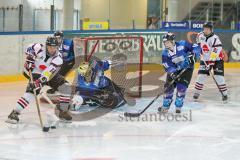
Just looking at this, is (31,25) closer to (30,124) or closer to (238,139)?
(30,124)

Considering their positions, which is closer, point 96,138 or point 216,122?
point 96,138

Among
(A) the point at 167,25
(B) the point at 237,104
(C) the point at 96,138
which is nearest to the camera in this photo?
(C) the point at 96,138

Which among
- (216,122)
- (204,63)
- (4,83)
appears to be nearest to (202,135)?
(216,122)

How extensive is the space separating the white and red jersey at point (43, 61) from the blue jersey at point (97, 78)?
0.93 metres

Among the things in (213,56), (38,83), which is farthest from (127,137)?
(213,56)

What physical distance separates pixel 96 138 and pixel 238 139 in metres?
1.39

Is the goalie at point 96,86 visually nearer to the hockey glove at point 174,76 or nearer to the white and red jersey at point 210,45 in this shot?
the hockey glove at point 174,76

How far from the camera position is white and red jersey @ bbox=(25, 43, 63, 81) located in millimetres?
5754

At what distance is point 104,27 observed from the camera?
1231 cm

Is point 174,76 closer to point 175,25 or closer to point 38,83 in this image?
point 38,83

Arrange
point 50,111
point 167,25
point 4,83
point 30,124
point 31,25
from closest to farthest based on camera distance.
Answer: point 30,124 → point 50,111 → point 4,83 → point 31,25 → point 167,25

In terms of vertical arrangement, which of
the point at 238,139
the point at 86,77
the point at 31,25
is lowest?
the point at 238,139

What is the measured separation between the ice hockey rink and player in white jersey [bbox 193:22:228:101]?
0.60 m

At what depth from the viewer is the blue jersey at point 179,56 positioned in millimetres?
6516
